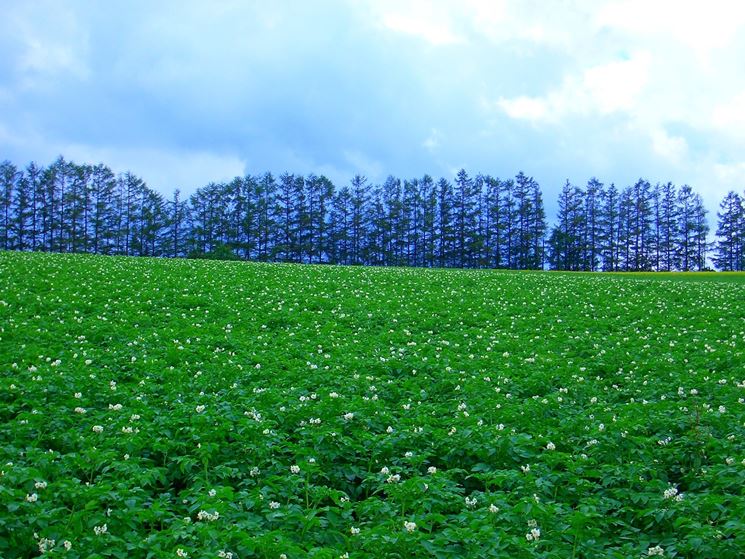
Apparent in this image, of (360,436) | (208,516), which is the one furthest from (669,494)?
(208,516)

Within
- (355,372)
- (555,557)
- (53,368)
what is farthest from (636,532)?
(53,368)

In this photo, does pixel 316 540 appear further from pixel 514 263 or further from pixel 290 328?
pixel 514 263

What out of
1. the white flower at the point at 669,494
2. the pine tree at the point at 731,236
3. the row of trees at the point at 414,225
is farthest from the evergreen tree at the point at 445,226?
the white flower at the point at 669,494

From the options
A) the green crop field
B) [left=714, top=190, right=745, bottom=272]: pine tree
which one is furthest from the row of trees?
the green crop field

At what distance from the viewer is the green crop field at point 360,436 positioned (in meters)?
4.10

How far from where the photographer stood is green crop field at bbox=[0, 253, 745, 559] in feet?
13.4

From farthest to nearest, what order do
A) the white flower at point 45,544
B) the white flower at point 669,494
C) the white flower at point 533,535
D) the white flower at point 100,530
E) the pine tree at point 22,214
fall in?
the pine tree at point 22,214, the white flower at point 669,494, the white flower at point 533,535, the white flower at point 100,530, the white flower at point 45,544

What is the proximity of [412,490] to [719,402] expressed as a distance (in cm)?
584

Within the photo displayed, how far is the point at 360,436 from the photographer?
Answer: 19.9 ft

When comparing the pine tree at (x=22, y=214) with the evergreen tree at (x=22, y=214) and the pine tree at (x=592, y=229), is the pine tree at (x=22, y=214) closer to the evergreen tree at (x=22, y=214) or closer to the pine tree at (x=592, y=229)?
the evergreen tree at (x=22, y=214)

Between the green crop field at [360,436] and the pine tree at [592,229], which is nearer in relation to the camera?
the green crop field at [360,436]

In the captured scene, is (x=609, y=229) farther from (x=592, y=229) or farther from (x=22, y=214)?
(x=22, y=214)

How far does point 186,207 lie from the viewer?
251 feet

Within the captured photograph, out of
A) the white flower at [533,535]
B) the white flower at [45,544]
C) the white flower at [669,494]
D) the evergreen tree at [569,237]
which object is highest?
the evergreen tree at [569,237]
